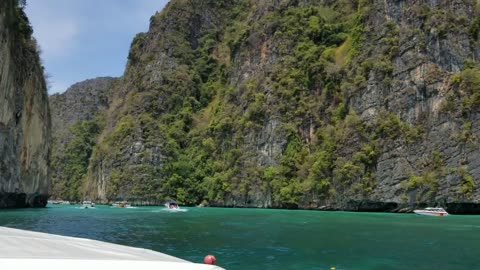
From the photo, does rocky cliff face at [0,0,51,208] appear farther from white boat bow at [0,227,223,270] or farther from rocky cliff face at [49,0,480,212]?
white boat bow at [0,227,223,270]

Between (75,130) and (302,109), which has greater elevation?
(75,130)

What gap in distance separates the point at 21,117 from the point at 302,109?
52.2m

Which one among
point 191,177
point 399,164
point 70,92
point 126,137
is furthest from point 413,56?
point 70,92

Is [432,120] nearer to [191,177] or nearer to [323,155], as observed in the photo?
[323,155]

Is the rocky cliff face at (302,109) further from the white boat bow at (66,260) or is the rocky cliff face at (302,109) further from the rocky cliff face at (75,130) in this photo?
the white boat bow at (66,260)

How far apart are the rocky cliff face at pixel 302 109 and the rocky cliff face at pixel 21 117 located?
37.3m

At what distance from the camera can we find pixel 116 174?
116 meters

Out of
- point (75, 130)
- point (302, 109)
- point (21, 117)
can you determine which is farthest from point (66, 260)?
point (75, 130)

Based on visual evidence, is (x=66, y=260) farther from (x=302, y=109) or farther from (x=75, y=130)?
(x=75, y=130)

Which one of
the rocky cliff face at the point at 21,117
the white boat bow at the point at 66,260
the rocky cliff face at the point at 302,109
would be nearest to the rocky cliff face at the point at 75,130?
the rocky cliff face at the point at 302,109

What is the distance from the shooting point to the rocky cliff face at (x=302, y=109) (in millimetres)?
69188

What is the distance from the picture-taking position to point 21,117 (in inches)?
2441

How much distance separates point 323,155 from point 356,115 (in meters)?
8.93

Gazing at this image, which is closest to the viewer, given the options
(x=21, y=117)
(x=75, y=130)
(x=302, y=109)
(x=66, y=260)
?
(x=66, y=260)
